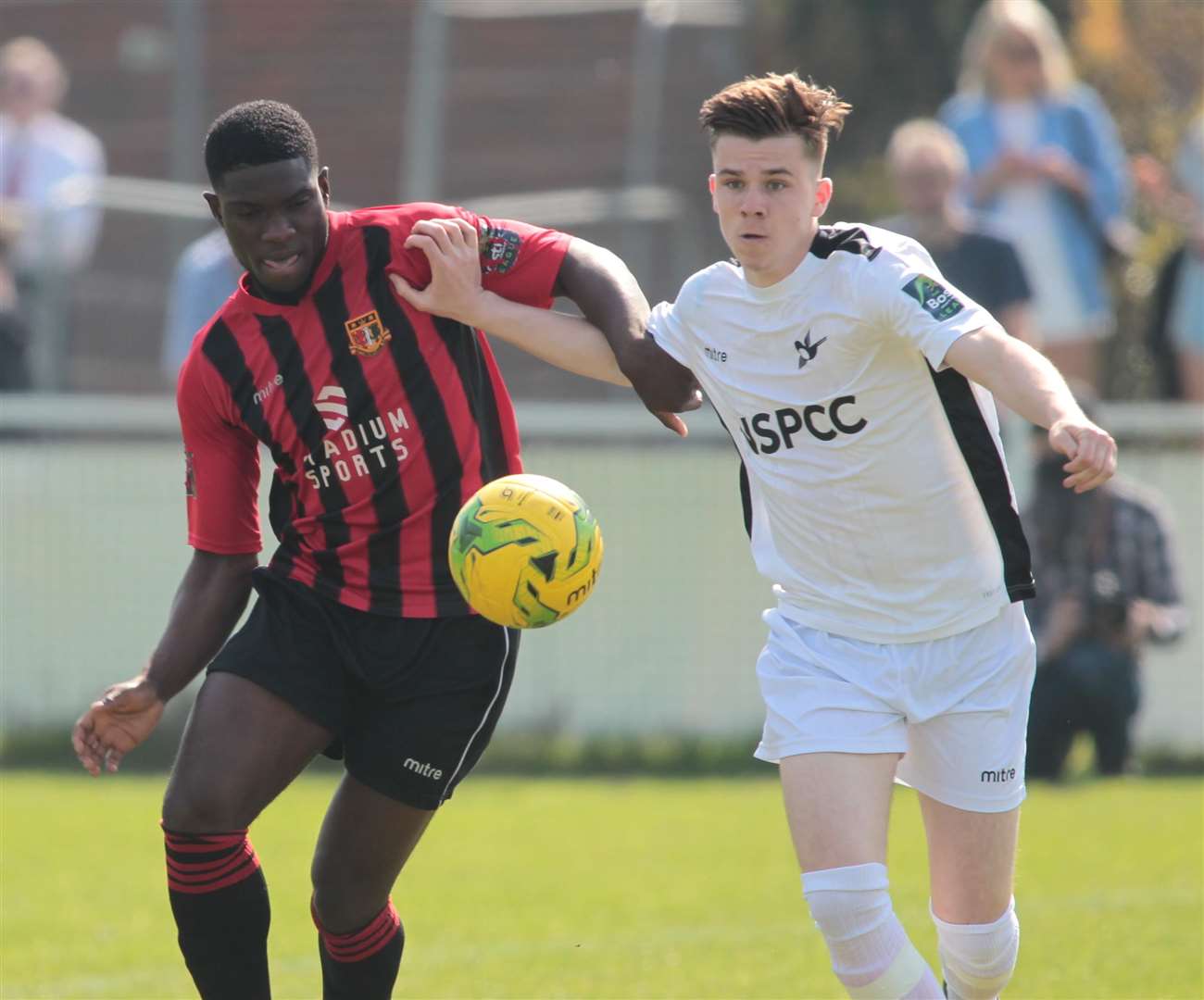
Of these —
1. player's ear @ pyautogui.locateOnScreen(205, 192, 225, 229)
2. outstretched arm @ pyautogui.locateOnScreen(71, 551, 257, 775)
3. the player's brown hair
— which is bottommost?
outstretched arm @ pyautogui.locateOnScreen(71, 551, 257, 775)

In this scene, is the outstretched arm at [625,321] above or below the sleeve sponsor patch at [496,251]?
below

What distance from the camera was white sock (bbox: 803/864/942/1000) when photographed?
4621 mm

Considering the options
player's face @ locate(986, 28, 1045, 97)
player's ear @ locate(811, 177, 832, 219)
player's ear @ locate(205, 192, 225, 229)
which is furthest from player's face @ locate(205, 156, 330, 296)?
player's face @ locate(986, 28, 1045, 97)

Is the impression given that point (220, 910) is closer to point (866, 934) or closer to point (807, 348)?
point (866, 934)

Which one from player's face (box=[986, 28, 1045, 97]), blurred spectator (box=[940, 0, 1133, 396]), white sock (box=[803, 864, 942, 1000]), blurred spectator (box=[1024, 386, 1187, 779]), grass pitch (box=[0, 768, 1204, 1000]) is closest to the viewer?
white sock (box=[803, 864, 942, 1000])

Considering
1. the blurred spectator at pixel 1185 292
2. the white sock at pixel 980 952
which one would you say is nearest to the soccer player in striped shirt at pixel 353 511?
the white sock at pixel 980 952

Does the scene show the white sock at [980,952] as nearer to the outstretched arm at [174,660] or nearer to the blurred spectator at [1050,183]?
the outstretched arm at [174,660]

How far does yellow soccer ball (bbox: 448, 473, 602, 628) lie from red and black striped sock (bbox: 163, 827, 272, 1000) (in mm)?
867

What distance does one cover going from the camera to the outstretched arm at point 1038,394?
420cm

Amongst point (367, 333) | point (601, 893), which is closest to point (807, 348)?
point (367, 333)

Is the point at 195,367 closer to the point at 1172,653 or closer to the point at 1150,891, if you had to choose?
the point at 1150,891

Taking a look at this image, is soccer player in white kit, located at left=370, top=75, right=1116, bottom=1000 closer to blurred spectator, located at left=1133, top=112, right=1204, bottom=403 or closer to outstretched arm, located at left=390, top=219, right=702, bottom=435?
outstretched arm, located at left=390, top=219, right=702, bottom=435

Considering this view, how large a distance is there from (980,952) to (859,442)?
4.43 feet

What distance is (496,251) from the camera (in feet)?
17.3
